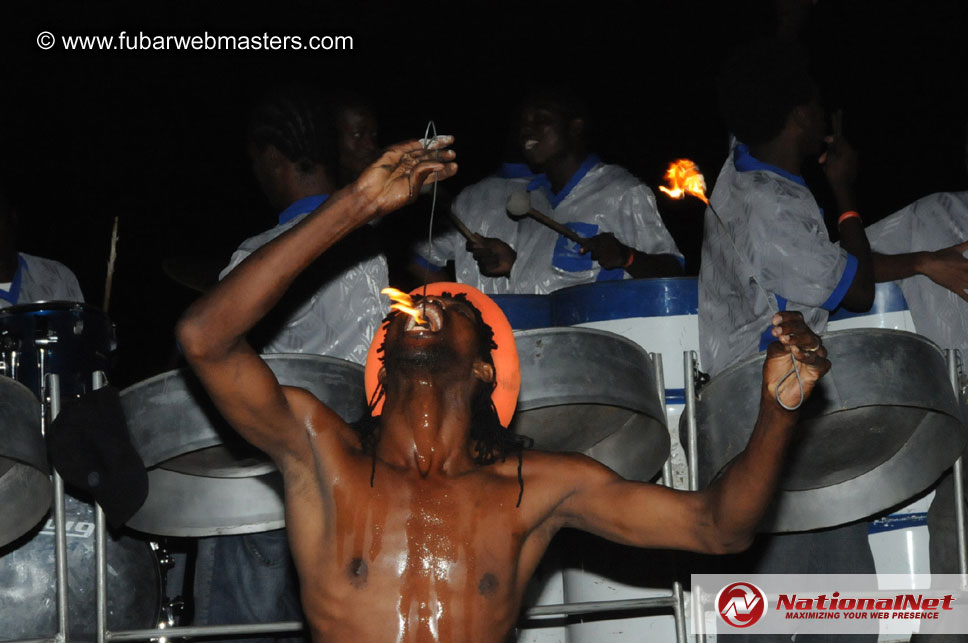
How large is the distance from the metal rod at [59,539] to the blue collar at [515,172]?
1939 mm

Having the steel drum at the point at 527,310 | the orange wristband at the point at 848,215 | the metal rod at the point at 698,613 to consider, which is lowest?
the metal rod at the point at 698,613

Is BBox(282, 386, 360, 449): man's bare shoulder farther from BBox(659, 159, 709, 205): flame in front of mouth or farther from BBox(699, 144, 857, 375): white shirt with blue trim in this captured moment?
BBox(699, 144, 857, 375): white shirt with blue trim

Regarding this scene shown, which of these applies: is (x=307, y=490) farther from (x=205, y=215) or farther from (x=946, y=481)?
(x=205, y=215)

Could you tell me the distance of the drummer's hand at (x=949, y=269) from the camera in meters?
3.19

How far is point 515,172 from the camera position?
4.33 m

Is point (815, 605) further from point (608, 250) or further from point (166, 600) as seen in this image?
point (166, 600)

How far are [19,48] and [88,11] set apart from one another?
36 centimetres

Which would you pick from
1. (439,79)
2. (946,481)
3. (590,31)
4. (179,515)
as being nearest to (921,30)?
(590,31)

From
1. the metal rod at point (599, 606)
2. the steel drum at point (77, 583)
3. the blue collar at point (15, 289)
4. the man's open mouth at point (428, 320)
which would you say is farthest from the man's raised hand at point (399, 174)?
the blue collar at point (15, 289)

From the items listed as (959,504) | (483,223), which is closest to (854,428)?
(959,504)

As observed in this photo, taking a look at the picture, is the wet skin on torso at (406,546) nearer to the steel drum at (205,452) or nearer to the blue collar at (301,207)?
the steel drum at (205,452)

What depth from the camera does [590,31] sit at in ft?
17.6

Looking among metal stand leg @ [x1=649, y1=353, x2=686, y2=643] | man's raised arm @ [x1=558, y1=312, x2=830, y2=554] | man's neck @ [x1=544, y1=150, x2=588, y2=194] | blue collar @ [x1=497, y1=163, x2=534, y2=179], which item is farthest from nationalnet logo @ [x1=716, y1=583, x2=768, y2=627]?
blue collar @ [x1=497, y1=163, x2=534, y2=179]

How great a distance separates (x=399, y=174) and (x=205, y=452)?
110 cm
